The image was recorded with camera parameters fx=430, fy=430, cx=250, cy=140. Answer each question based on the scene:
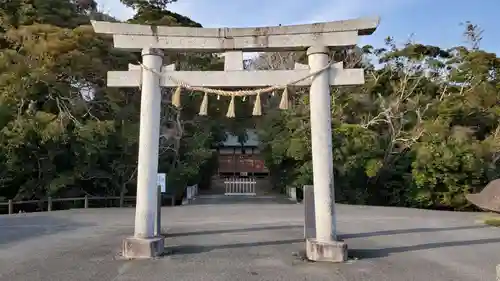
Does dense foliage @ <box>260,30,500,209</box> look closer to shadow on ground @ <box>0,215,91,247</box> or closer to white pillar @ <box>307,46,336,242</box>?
shadow on ground @ <box>0,215,91,247</box>

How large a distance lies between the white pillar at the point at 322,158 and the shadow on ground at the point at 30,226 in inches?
218

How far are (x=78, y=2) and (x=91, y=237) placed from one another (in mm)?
21535

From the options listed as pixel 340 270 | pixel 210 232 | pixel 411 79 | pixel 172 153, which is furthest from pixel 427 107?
pixel 340 270

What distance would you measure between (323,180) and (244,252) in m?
1.75

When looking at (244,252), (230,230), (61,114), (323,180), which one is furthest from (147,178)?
(61,114)

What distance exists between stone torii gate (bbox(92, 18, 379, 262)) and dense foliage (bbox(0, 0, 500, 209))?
32.0 ft

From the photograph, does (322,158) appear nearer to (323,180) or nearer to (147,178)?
(323,180)

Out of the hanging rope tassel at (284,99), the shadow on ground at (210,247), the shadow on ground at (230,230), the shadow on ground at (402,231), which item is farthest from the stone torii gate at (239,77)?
the shadow on ground at (402,231)

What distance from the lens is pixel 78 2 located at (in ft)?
85.0

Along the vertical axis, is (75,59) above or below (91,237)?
above

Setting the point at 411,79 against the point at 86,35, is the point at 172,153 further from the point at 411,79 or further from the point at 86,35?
the point at 411,79

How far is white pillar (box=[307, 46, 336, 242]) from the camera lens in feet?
20.4

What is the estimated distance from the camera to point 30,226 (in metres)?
10.0

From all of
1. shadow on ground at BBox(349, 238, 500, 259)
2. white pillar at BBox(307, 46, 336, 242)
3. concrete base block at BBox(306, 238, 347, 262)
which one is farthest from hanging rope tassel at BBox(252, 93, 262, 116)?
shadow on ground at BBox(349, 238, 500, 259)
